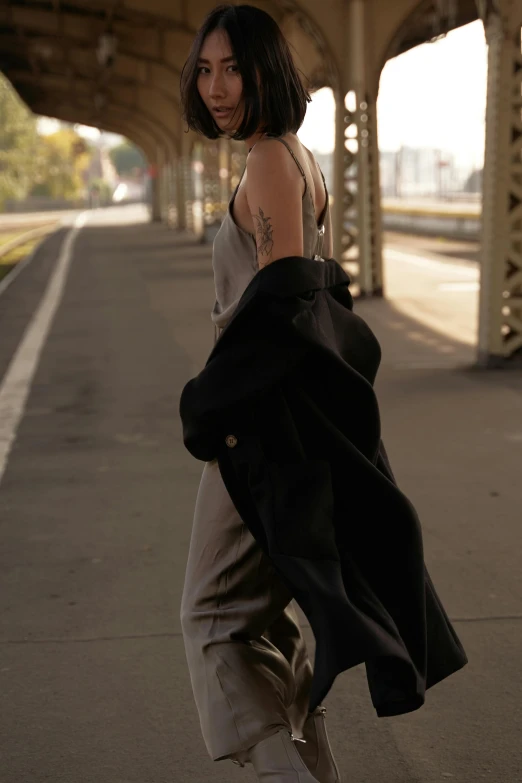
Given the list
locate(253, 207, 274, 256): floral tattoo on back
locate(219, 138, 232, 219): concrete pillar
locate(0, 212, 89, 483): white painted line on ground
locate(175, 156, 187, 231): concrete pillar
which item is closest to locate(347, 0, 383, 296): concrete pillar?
locate(0, 212, 89, 483): white painted line on ground

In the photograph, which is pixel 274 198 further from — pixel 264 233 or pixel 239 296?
pixel 239 296

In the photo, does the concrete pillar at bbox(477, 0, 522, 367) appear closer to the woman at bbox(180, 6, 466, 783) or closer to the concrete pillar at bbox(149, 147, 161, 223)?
the woman at bbox(180, 6, 466, 783)

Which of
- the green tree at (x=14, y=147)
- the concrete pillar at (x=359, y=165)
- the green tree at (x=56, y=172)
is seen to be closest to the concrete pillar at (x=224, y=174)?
the concrete pillar at (x=359, y=165)

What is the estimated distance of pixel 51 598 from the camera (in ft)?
16.1

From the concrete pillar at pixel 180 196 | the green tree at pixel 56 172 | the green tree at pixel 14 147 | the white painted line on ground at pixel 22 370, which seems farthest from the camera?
the green tree at pixel 56 172

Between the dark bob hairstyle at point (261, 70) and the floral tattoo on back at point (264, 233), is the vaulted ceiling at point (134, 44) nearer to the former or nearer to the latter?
the dark bob hairstyle at point (261, 70)

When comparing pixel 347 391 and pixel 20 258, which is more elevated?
pixel 347 391

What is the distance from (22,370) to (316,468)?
30.3 ft

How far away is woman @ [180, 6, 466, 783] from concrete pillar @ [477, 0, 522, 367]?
7827 mm

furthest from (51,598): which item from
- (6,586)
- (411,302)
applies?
(411,302)

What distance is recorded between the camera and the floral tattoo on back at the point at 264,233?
2.69 meters

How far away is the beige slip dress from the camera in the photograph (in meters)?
2.81

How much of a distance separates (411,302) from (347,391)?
15.0m

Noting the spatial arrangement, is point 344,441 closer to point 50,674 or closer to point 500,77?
point 50,674
